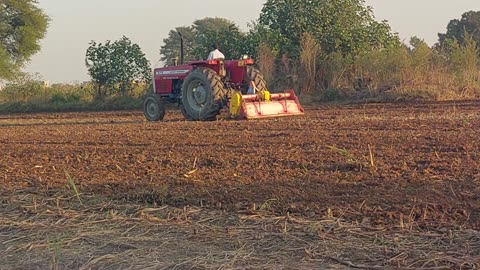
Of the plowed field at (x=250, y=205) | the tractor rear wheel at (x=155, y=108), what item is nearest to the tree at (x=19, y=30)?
the tractor rear wheel at (x=155, y=108)

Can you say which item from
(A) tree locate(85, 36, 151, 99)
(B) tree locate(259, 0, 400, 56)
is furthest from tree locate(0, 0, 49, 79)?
(B) tree locate(259, 0, 400, 56)

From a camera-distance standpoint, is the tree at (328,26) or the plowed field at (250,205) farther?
the tree at (328,26)

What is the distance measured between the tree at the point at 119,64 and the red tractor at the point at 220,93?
1217cm

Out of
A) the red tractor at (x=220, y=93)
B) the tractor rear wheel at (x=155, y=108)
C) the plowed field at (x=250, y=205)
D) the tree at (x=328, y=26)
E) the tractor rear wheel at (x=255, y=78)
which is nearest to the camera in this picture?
the plowed field at (x=250, y=205)

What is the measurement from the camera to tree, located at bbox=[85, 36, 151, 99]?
91.1 ft

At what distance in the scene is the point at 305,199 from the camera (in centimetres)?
530

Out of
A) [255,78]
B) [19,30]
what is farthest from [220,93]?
[19,30]

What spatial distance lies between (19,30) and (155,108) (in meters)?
22.5

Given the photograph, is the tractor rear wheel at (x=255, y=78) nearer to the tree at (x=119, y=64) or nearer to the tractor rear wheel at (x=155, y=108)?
the tractor rear wheel at (x=155, y=108)

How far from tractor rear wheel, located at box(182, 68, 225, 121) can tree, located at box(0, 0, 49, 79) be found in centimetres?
2323

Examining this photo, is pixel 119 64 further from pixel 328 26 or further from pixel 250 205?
pixel 250 205

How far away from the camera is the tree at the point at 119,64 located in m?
27.8

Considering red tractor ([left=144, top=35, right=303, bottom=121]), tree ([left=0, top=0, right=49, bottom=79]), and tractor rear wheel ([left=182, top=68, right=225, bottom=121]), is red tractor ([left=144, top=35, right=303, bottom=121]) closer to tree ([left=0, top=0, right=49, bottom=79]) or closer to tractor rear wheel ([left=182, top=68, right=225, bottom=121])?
tractor rear wheel ([left=182, top=68, right=225, bottom=121])

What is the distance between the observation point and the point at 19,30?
3525cm
